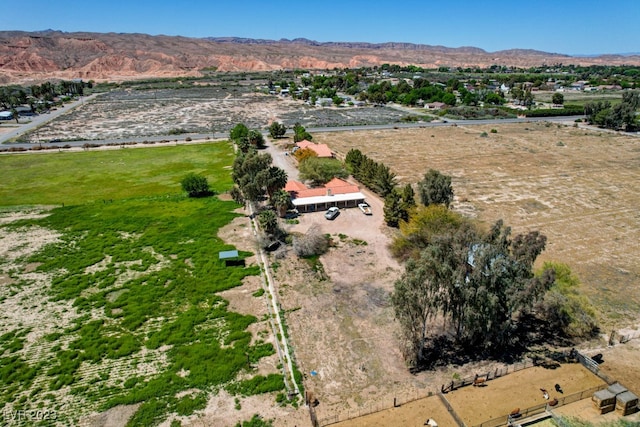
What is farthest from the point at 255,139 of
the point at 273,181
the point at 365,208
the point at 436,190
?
the point at 436,190

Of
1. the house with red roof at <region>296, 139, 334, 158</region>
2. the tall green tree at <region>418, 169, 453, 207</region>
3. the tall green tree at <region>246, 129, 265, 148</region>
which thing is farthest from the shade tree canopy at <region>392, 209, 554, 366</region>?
the tall green tree at <region>246, 129, 265, 148</region>

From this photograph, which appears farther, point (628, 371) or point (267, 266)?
point (267, 266)

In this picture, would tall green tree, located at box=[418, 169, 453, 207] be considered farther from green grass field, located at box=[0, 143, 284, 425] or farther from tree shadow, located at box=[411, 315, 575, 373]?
green grass field, located at box=[0, 143, 284, 425]

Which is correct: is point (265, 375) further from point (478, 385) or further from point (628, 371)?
point (628, 371)

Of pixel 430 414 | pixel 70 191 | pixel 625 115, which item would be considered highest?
pixel 625 115

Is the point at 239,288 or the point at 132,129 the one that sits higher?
the point at 132,129

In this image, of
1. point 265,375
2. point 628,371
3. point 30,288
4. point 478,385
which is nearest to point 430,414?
point 478,385

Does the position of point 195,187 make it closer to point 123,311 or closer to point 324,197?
point 324,197
